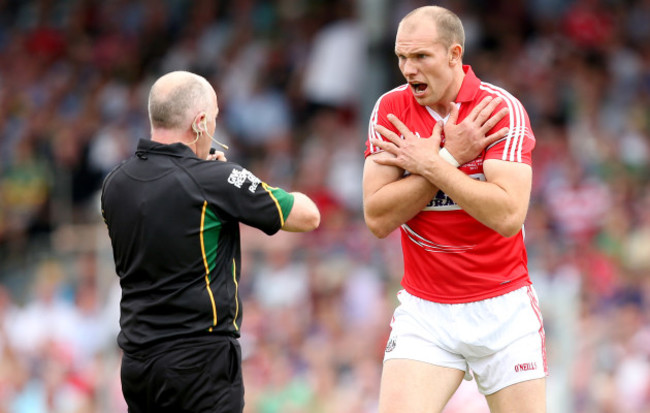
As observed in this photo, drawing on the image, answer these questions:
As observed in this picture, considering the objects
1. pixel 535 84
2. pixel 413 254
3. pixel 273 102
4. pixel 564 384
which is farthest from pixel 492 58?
pixel 413 254

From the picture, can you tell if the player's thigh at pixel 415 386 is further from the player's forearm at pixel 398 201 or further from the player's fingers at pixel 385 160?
the player's fingers at pixel 385 160

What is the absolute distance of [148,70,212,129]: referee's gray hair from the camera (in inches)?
195

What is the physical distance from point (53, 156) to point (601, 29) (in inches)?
267

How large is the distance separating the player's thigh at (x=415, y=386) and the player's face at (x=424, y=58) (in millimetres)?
1243

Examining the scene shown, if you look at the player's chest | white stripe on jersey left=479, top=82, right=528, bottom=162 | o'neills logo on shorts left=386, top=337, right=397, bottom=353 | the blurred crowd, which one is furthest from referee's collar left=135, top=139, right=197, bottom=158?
the blurred crowd

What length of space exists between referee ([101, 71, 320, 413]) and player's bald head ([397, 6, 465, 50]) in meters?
0.96

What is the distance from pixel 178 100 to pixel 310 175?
711 centimetres

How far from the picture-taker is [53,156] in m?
14.2

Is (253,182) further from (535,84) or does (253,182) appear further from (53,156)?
(53,156)

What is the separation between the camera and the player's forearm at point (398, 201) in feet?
16.9

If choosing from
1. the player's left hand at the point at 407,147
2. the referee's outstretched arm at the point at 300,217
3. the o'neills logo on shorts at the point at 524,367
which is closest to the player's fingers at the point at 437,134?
the player's left hand at the point at 407,147

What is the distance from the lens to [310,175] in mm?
12055

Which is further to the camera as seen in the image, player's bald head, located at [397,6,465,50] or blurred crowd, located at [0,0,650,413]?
blurred crowd, located at [0,0,650,413]

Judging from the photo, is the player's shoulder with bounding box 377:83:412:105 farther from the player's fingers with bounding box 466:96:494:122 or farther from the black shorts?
the black shorts
